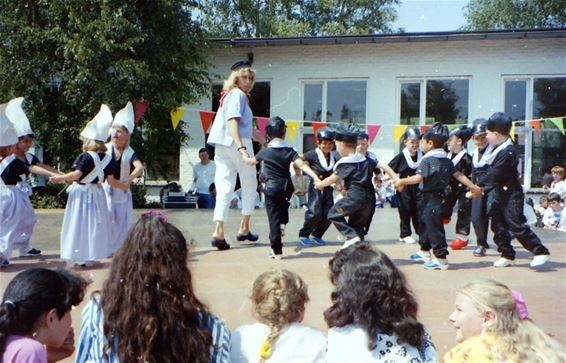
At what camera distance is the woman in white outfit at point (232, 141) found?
6301 mm

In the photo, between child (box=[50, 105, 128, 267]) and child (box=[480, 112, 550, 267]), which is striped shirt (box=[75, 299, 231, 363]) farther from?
child (box=[480, 112, 550, 267])

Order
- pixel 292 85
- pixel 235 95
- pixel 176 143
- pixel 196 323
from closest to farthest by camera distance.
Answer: pixel 196 323, pixel 235 95, pixel 176 143, pixel 292 85

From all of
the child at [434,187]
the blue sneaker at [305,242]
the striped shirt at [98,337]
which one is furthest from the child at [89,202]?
the striped shirt at [98,337]

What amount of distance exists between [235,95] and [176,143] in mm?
8992

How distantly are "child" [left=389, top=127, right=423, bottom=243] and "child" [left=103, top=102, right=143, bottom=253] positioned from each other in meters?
3.18

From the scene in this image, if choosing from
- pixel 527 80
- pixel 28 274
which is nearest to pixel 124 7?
pixel 527 80

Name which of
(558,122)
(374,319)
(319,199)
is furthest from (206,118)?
(374,319)

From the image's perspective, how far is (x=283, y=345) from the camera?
8.23 ft

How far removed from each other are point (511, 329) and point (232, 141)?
4.21 metres

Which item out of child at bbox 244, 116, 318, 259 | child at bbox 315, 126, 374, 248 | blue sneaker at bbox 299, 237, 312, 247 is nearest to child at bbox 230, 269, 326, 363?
child at bbox 315, 126, 374, 248

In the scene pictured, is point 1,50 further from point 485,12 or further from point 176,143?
point 485,12

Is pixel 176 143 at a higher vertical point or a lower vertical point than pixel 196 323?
higher

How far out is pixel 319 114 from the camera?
1631 centimetres

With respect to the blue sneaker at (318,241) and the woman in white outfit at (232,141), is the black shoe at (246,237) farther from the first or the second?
the blue sneaker at (318,241)
